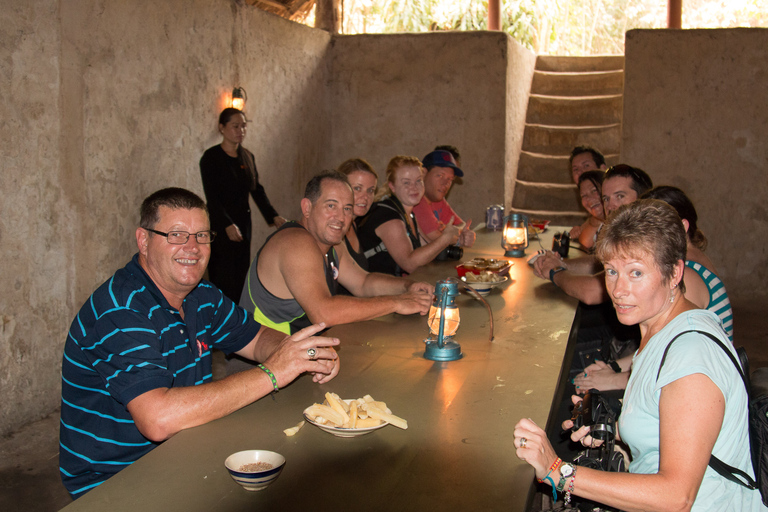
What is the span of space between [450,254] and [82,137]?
8.34 feet

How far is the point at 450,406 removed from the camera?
1894 millimetres

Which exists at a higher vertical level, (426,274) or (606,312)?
(426,274)

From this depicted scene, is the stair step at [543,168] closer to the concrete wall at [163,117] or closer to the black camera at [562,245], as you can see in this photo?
the concrete wall at [163,117]

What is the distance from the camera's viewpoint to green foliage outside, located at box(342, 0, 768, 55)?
934 centimetres

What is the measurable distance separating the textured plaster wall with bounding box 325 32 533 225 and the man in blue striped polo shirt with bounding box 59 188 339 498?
6.01 meters

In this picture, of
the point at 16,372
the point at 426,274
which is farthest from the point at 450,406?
the point at 16,372

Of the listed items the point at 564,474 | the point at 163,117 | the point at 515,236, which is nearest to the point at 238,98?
the point at 163,117

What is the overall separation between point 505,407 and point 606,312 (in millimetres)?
2500

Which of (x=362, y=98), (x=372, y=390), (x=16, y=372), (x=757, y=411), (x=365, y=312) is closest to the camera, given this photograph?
(x=757, y=411)

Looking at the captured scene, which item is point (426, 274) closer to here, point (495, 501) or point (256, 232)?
point (495, 501)

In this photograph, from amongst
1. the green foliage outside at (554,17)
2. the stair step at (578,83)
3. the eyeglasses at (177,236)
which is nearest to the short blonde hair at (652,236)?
the eyeglasses at (177,236)

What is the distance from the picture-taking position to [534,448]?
5.02 feet

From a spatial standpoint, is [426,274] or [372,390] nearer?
[372,390]

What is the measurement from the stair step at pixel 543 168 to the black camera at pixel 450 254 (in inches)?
158
